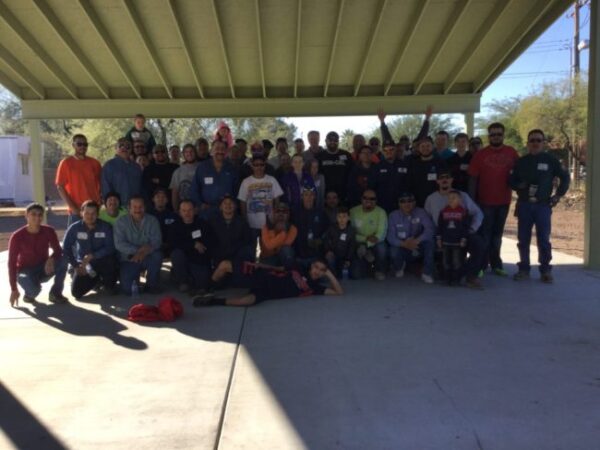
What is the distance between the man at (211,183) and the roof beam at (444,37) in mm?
4169

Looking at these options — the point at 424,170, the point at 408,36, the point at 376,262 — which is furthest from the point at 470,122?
the point at 376,262

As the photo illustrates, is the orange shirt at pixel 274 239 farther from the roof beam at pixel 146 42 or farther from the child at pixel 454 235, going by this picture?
the roof beam at pixel 146 42

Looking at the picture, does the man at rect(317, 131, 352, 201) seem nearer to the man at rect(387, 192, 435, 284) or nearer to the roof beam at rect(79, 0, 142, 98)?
the man at rect(387, 192, 435, 284)

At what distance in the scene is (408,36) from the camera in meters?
8.38

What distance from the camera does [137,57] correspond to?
8.87m

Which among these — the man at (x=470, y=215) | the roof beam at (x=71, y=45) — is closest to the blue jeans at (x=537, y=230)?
the man at (x=470, y=215)

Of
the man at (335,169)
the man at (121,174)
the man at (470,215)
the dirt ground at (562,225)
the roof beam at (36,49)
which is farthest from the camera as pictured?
the dirt ground at (562,225)

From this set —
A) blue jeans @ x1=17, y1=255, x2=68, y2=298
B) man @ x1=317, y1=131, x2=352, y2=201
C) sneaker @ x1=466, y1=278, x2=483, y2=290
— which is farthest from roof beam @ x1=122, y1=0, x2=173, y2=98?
sneaker @ x1=466, y1=278, x2=483, y2=290

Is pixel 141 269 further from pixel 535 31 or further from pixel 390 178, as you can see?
pixel 535 31

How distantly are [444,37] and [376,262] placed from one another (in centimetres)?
408

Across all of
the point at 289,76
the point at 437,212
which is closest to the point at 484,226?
the point at 437,212

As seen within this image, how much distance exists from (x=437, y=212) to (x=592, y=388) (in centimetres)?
381

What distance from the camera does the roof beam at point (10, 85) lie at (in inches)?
356

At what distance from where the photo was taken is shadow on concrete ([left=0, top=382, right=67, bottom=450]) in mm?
2895
